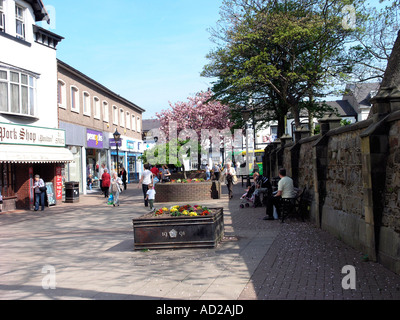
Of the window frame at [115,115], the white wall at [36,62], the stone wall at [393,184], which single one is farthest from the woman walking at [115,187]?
the window frame at [115,115]

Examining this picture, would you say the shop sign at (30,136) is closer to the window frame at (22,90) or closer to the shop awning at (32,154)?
the shop awning at (32,154)

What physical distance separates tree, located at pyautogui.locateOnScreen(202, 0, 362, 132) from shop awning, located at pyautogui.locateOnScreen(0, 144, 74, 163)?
9.94 metres

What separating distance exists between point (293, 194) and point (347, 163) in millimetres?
3846

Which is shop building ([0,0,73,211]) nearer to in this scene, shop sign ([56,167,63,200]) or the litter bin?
shop sign ([56,167,63,200])

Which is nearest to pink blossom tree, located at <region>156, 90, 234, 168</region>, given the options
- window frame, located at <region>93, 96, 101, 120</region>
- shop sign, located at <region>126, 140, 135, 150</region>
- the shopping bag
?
shop sign, located at <region>126, 140, 135, 150</region>

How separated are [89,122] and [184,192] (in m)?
13.6

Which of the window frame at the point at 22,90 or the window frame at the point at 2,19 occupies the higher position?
the window frame at the point at 2,19

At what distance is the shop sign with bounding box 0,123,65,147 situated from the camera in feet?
59.1

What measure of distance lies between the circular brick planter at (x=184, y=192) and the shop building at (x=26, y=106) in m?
5.64

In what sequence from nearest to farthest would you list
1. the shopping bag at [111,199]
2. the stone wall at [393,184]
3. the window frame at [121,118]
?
the stone wall at [393,184] → the shopping bag at [111,199] → the window frame at [121,118]

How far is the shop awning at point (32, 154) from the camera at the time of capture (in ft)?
57.2

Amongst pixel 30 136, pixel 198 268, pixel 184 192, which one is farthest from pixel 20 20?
pixel 198 268

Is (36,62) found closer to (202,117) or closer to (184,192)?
(184,192)
